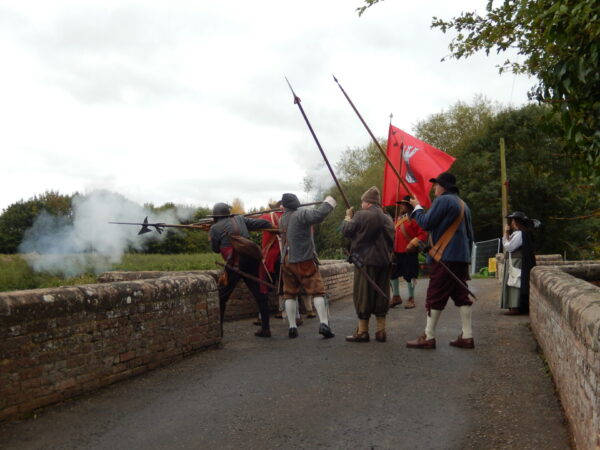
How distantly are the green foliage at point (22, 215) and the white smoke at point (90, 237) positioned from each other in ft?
2.52

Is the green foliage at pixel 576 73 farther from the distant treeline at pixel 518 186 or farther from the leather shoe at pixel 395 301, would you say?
the distant treeline at pixel 518 186

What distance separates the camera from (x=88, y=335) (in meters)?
4.77

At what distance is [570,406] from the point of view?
12.1ft

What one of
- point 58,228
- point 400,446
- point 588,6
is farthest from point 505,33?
point 58,228

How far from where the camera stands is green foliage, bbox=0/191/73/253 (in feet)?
51.3

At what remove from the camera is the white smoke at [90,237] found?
40.5 feet

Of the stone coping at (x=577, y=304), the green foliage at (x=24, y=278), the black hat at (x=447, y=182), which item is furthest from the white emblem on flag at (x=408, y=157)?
the green foliage at (x=24, y=278)

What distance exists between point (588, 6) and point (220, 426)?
4.02 metres

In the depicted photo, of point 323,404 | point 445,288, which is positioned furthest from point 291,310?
point 323,404

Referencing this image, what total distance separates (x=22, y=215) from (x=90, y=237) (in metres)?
3.92

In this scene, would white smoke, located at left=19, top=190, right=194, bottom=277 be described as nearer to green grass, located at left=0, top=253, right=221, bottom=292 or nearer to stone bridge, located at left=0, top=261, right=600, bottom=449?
green grass, located at left=0, top=253, right=221, bottom=292

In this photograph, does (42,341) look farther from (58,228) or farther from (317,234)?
(317,234)

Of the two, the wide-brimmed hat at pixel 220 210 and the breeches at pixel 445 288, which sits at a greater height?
the wide-brimmed hat at pixel 220 210

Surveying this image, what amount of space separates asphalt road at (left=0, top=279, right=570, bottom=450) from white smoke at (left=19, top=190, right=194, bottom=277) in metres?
6.50
